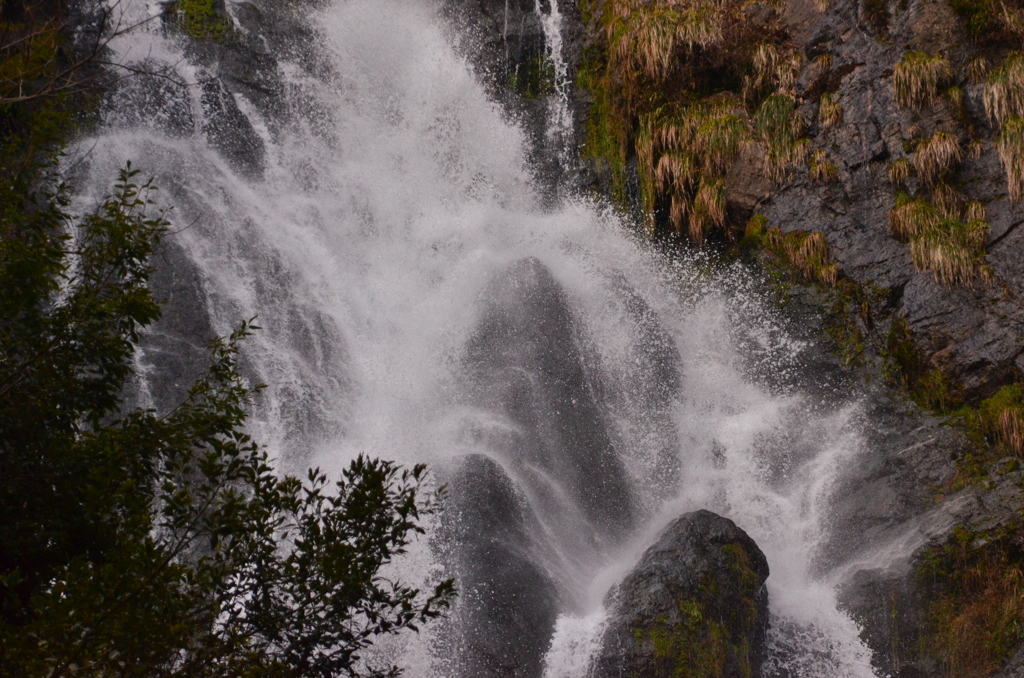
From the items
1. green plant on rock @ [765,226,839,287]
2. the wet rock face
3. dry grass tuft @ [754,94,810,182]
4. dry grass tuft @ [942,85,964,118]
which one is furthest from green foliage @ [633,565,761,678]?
dry grass tuft @ [942,85,964,118]

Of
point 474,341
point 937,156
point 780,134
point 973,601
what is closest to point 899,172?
point 937,156

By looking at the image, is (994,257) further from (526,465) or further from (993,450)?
(526,465)

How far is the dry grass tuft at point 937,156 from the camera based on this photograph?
436 inches

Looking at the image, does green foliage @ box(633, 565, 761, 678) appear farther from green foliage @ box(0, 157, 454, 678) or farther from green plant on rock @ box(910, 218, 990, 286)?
green plant on rock @ box(910, 218, 990, 286)

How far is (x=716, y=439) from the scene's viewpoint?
11.1m

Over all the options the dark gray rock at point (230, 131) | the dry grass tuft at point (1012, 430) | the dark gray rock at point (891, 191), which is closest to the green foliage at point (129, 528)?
the dry grass tuft at point (1012, 430)

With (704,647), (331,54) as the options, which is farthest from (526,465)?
(331,54)

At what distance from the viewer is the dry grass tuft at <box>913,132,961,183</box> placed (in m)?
11.1

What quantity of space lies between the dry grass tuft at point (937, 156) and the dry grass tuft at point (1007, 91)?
0.60 meters

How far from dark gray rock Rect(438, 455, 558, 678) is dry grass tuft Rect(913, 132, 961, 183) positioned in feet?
24.4

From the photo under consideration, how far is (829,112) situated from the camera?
12.3 metres

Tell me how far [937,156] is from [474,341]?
723 centimetres

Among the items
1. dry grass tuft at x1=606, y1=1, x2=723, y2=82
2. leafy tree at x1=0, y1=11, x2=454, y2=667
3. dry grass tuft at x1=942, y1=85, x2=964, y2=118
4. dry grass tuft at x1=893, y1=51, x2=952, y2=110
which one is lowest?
leafy tree at x1=0, y1=11, x2=454, y2=667

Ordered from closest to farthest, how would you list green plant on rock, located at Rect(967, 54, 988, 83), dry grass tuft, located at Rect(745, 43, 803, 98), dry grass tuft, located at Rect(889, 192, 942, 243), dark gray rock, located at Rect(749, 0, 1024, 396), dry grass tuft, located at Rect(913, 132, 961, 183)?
dark gray rock, located at Rect(749, 0, 1024, 396) → dry grass tuft, located at Rect(889, 192, 942, 243) → dry grass tuft, located at Rect(913, 132, 961, 183) → green plant on rock, located at Rect(967, 54, 988, 83) → dry grass tuft, located at Rect(745, 43, 803, 98)
